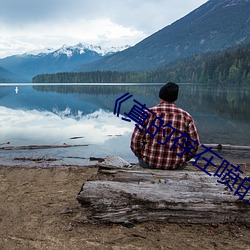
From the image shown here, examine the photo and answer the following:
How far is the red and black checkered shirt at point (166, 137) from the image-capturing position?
559 cm

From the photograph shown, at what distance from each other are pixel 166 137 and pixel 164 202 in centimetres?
117

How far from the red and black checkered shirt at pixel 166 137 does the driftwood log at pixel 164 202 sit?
476 millimetres

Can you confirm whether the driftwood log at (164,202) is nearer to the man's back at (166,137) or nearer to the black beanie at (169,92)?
the man's back at (166,137)

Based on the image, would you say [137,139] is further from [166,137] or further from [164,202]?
[164,202]

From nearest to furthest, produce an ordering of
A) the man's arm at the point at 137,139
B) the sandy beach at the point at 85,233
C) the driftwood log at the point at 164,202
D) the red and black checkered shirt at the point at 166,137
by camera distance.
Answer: the sandy beach at the point at 85,233
the driftwood log at the point at 164,202
the red and black checkered shirt at the point at 166,137
the man's arm at the point at 137,139

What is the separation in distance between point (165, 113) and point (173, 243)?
87.5 inches

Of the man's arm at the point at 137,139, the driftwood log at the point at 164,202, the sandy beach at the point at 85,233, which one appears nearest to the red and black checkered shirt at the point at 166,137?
the man's arm at the point at 137,139

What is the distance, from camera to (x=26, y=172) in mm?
10414

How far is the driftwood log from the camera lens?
215 inches

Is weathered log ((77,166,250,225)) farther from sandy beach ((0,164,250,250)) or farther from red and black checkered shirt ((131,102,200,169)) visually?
red and black checkered shirt ((131,102,200,169))

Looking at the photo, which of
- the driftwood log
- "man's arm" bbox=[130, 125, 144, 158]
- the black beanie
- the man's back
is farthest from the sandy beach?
the black beanie

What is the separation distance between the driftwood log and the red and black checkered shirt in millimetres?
476

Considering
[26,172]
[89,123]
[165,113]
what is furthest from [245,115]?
[165,113]

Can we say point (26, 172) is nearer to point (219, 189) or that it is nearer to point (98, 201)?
point (98, 201)
